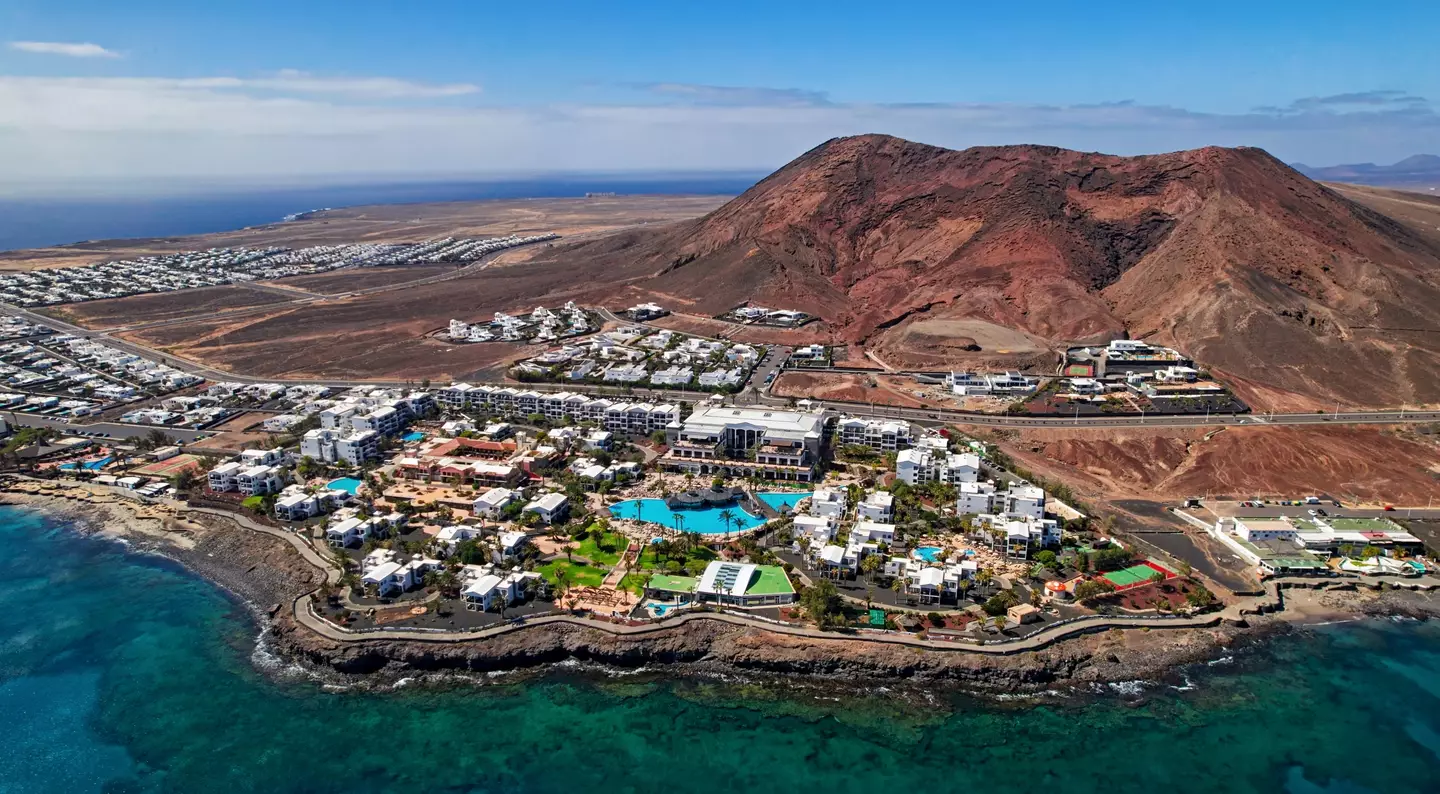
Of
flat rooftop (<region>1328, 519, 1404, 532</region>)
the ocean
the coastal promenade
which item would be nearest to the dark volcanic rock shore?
the coastal promenade

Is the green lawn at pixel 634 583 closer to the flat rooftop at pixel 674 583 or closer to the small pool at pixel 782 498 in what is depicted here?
the flat rooftop at pixel 674 583

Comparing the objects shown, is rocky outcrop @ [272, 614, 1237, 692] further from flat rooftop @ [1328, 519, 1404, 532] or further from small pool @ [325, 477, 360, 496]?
flat rooftop @ [1328, 519, 1404, 532]

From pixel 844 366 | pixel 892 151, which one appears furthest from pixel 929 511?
pixel 892 151

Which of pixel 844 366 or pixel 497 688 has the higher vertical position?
pixel 844 366

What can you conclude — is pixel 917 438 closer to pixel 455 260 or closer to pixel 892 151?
pixel 892 151

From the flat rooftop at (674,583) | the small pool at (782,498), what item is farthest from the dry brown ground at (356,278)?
the flat rooftop at (674,583)

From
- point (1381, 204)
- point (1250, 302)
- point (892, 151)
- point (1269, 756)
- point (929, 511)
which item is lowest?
point (1269, 756)

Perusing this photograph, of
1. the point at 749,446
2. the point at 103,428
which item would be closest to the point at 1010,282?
the point at 749,446
